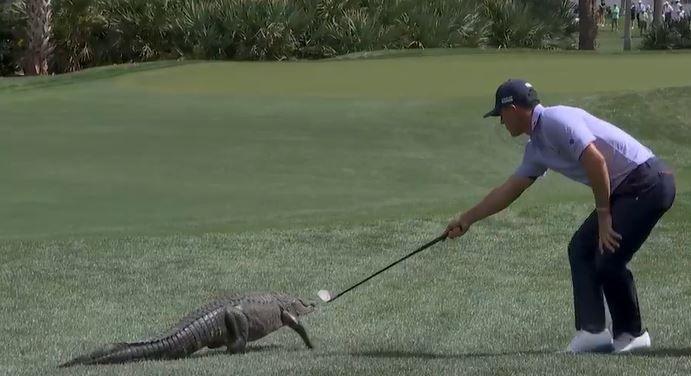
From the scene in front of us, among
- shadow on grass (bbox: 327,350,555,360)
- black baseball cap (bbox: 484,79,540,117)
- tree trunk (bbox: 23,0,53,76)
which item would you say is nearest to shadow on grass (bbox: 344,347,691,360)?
shadow on grass (bbox: 327,350,555,360)

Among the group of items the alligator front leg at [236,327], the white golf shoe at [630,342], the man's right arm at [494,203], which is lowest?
the white golf shoe at [630,342]

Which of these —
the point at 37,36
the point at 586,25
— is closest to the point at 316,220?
the point at 37,36

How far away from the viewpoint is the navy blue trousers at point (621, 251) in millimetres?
5691

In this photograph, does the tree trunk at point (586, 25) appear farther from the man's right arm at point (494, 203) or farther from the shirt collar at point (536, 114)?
the shirt collar at point (536, 114)

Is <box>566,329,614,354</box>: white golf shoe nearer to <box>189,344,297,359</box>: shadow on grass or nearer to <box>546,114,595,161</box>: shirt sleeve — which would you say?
<box>546,114,595,161</box>: shirt sleeve

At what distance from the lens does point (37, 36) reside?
860 inches

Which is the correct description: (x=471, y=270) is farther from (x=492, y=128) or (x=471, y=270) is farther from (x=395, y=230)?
(x=492, y=128)

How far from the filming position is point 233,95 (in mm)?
14570

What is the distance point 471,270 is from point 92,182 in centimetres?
334

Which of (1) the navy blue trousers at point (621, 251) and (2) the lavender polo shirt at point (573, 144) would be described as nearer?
(2) the lavender polo shirt at point (573, 144)

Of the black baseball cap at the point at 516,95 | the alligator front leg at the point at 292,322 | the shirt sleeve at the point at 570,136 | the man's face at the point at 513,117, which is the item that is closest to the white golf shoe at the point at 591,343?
the shirt sleeve at the point at 570,136

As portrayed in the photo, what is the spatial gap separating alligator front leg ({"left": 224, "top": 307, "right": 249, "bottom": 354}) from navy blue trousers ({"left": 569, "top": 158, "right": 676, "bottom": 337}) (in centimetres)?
147

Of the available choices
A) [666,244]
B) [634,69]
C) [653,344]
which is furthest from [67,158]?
[634,69]

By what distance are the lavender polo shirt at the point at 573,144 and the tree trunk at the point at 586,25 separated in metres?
22.7
